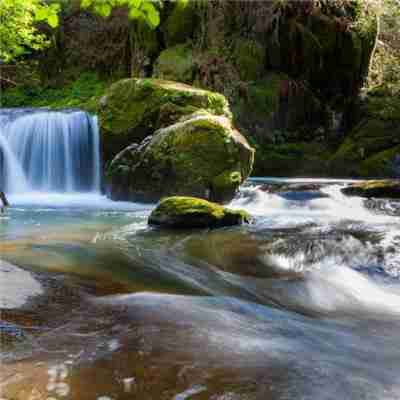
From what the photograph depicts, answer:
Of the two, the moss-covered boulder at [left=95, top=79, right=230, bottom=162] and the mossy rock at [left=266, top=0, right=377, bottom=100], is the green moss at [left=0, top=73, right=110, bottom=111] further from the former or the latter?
the moss-covered boulder at [left=95, top=79, right=230, bottom=162]

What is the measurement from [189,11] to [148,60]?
2506 mm

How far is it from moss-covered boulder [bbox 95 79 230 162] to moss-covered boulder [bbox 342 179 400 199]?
3.78m

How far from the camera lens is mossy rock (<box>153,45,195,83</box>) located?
1692 cm

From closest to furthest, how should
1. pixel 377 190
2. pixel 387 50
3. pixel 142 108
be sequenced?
pixel 377 190 < pixel 142 108 < pixel 387 50

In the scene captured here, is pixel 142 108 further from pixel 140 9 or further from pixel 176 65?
pixel 140 9

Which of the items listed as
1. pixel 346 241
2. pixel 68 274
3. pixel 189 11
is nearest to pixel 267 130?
pixel 189 11

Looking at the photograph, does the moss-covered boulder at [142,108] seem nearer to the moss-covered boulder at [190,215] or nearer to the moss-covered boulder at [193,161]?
the moss-covered boulder at [193,161]

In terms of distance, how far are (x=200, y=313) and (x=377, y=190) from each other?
27.9ft

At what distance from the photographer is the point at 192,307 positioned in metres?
3.71

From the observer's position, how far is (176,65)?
56.2ft

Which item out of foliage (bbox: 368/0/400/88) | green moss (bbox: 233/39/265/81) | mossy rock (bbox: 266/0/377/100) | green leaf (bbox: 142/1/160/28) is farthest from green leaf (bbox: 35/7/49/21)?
foliage (bbox: 368/0/400/88)

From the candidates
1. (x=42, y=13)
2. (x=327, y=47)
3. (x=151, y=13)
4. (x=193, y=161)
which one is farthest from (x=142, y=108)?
(x=151, y=13)

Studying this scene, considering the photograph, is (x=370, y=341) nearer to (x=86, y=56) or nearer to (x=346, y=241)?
(x=346, y=241)

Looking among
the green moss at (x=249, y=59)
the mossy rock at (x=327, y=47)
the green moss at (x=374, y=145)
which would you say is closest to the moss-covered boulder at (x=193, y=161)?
the green moss at (x=374, y=145)
